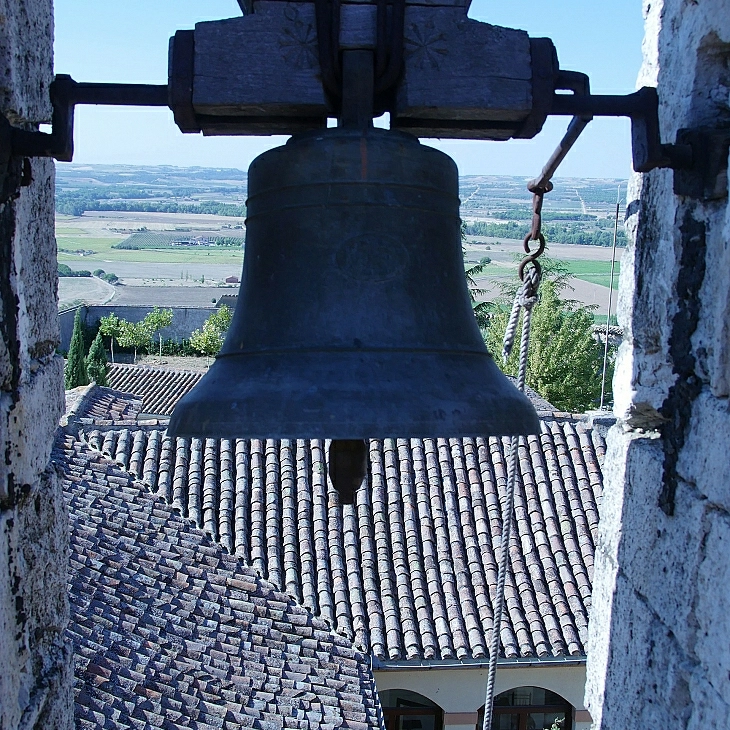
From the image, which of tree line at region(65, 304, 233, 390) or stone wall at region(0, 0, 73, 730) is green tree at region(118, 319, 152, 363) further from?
stone wall at region(0, 0, 73, 730)

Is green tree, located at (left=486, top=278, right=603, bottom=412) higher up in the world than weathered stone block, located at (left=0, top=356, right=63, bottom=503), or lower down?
lower down

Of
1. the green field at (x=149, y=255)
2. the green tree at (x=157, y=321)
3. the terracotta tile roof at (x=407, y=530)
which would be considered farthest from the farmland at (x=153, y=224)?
the terracotta tile roof at (x=407, y=530)

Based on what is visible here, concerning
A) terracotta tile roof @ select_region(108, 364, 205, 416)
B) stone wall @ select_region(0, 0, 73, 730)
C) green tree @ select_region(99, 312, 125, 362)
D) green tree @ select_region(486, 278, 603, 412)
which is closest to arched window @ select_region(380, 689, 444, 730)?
stone wall @ select_region(0, 0, 73, 730)

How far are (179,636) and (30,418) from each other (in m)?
4.92

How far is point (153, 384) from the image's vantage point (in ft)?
92.0

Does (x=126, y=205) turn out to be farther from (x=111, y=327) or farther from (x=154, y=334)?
(x=111, y=327)

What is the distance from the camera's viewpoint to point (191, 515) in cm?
845

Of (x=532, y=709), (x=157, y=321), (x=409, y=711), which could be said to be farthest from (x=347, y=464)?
(x=157, y=321)

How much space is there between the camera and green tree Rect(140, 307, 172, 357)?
48.0m

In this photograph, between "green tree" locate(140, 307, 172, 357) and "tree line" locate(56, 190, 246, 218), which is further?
"tree line" locate(56, 190, 246, 218)

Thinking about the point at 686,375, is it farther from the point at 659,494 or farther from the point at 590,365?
the point at 590,365

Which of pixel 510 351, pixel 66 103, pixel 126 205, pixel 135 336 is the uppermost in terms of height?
pixel 126 205

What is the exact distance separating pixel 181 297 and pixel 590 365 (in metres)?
47.8

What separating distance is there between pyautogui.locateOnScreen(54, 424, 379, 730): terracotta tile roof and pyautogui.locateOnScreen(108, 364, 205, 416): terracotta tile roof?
1721cm
